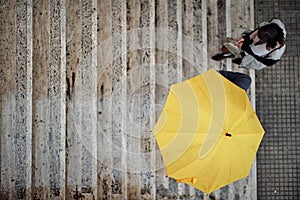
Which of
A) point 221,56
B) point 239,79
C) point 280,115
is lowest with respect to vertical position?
point 280,115

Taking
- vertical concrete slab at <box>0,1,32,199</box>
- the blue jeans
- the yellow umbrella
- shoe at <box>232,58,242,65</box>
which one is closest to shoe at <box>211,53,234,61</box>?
shoe at <box>232,58,242,65</box>

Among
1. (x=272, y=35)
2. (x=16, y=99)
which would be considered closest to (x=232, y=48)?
(x=272, y=35)

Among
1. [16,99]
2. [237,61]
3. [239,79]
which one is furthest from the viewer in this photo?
[16,99]

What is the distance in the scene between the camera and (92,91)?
394 centimetres

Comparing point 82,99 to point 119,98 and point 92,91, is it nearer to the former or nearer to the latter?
point 92,91

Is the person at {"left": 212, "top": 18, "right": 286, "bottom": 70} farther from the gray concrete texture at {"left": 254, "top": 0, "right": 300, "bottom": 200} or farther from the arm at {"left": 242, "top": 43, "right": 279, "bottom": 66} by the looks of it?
the gray concrete texture at {"left": 254, "top": 0, "right": 300, "bottom": 200}

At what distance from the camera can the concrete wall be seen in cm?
391

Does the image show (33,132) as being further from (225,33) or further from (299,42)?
(299,42)

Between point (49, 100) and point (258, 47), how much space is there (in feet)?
6.01

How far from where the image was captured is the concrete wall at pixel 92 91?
3.91 metres

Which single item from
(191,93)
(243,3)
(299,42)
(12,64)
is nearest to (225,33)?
(243,3)

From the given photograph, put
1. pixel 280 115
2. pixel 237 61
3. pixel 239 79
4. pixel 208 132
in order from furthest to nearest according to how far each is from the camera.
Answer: pixel 280 115
pixel 237 61
pixel 239 79
pixel 208 132

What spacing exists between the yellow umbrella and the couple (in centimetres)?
33

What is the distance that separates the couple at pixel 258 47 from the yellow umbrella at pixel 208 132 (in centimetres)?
33
